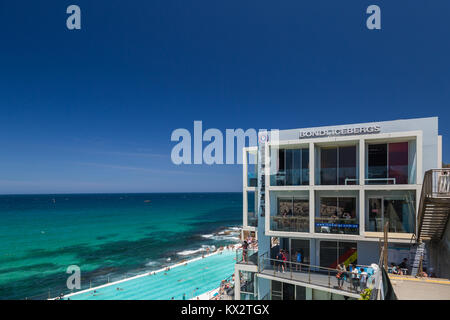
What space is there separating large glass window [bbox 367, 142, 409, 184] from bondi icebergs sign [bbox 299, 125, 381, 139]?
960mm

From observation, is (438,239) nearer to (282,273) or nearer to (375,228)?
(375,228)

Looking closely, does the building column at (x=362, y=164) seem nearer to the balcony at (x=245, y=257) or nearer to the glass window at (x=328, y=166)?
the glass window at (x=328, y=166)

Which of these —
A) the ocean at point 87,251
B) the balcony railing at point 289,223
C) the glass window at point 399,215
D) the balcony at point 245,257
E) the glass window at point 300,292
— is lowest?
the ocean at point 87,251

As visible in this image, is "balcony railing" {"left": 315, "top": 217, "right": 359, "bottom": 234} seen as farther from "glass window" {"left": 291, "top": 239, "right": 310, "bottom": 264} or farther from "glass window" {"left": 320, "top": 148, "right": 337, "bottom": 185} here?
"glass window" {"left": 320, "top": 148, "right": 337, "bottom": 185}

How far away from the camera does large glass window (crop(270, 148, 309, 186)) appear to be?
655 inches

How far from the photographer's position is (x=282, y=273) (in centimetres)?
1582

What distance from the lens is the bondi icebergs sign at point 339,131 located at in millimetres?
15559

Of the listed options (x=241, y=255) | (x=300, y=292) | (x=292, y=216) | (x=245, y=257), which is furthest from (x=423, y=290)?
(x=241, y=255)

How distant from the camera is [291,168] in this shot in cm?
1719

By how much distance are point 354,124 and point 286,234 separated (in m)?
8.03

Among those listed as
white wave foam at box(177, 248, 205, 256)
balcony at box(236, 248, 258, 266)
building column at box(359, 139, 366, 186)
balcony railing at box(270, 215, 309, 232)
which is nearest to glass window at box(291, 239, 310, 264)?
balcony railing at box(270, 215, 309, 232)

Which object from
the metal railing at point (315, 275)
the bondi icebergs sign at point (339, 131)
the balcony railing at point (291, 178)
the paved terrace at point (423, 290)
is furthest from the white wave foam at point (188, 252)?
the paved terrace at point (423, 290)
